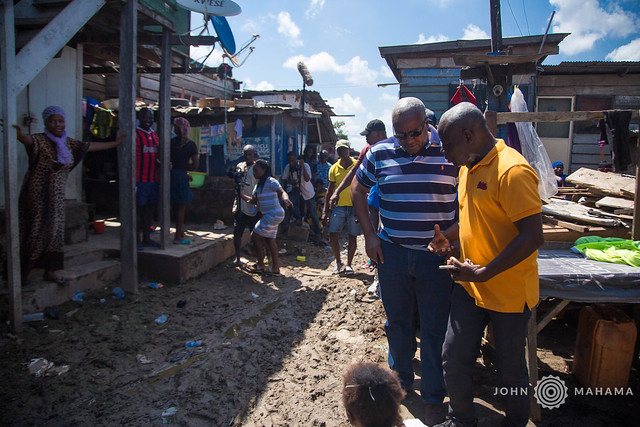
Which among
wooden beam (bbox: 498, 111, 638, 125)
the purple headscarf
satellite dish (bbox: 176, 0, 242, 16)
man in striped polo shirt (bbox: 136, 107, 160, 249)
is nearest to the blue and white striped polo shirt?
wooden beam (bbox: 498, 111, 638, 125)

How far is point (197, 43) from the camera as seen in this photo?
6.05 metres

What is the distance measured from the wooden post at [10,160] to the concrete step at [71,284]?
15.3 inches

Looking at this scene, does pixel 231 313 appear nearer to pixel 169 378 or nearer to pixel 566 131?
pixel 169 378

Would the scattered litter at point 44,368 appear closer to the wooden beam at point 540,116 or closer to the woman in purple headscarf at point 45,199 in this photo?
the woman in purple headscarf at point 45,199

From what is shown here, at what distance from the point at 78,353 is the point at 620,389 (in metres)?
4.57

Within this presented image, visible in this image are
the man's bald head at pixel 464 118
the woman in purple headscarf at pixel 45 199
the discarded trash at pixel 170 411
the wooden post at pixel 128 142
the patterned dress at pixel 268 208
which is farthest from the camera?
the patterned dress at pixel 268 208

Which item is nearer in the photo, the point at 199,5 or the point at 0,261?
the point at 0,261

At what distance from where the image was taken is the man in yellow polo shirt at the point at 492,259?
197 cm

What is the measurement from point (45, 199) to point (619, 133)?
6.12 metres

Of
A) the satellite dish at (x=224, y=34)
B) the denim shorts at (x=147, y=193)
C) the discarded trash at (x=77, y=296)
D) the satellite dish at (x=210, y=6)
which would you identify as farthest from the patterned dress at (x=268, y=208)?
the satellite dish at (x=210, y=6)

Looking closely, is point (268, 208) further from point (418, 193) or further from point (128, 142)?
point (418, 193)

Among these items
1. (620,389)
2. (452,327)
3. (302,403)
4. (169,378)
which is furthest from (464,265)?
(169,378)

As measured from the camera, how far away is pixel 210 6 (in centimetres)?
629

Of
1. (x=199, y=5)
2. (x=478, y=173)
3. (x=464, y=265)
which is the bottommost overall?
(x=464, y=265)
